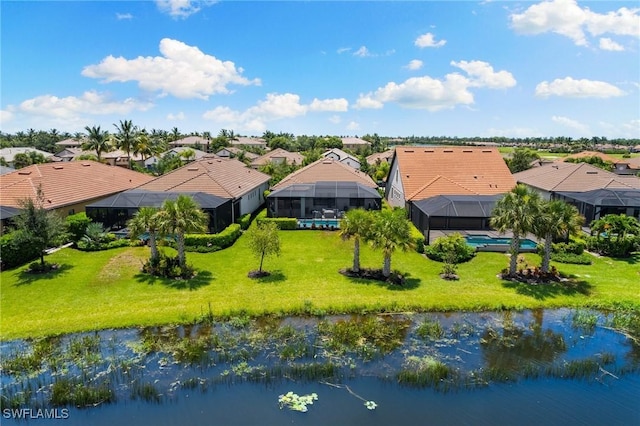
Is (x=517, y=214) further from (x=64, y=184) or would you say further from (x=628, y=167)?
(x=628, y=167)

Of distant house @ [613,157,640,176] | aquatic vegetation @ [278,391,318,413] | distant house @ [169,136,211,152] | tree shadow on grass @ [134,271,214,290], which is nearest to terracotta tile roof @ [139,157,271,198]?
tree shadow on grass @ [134,271,214,290]

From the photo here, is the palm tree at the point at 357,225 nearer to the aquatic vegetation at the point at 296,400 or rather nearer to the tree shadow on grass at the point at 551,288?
the tree shadow on grass at the point at 551,288

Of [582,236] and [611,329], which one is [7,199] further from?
[582,236]

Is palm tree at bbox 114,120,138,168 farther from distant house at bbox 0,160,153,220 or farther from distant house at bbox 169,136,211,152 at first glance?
distant house at bbox 169,136,211,152

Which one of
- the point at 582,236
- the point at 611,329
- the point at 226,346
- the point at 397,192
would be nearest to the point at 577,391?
the point at 611,329

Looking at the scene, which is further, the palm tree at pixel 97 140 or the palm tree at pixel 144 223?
the palm tree at pixel 97 140

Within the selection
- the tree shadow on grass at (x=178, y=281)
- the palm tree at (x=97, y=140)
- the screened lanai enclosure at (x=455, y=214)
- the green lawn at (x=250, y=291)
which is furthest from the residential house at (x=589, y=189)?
the palm tree at (x=97, y=140)
